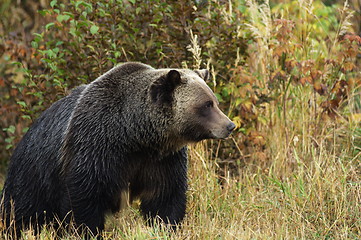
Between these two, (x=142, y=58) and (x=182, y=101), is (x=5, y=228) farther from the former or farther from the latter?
(x=142, y=58)

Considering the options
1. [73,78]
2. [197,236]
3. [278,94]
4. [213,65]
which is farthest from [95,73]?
[197,236]

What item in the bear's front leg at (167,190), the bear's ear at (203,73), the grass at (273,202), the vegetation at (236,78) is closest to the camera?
the grass at (273,202)

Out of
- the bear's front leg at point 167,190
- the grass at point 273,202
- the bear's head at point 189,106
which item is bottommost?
the grass at point 273,202

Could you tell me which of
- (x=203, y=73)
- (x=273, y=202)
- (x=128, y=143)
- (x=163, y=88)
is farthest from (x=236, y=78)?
(x=128, y=143)

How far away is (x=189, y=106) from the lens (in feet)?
16.8

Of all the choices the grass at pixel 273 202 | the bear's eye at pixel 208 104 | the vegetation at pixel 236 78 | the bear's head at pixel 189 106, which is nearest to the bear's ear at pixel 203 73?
the bear's head at pixel 189 106

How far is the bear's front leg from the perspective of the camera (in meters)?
5.30

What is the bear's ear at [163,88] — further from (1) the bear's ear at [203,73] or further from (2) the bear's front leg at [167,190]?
(2) the bear's front leg at [167,190]

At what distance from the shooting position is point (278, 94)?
23.2ft

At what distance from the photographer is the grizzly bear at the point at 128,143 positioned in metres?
5.06

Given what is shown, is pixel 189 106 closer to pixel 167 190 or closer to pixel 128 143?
pixel 128 143

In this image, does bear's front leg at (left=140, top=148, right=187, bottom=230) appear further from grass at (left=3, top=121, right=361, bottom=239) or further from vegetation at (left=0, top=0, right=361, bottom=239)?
vegetation at (left=0, top=0, right=361, bottom=239)

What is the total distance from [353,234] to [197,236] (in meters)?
1.26

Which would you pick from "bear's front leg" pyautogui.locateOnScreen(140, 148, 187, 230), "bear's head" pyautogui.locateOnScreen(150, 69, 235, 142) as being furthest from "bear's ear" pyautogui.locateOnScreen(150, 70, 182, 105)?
"bear's front leg" pyautogui.locateOnScreen(140, 148, 187, 230)
